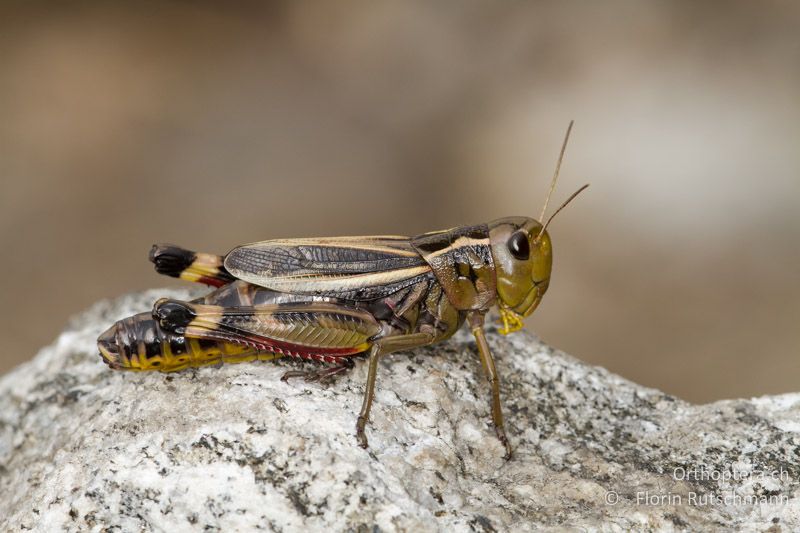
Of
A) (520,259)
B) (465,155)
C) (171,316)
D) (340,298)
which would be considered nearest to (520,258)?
(520,259)

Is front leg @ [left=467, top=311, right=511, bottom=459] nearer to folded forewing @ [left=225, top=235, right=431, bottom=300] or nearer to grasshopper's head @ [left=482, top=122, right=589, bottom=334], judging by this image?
grasshopper's head @ [left=482, top=122, right=589, bottom=334]

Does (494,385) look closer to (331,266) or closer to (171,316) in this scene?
(331,266)

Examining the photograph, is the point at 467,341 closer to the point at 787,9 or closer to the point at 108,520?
the point at 108,520

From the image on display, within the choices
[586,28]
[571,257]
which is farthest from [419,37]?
[571,257]

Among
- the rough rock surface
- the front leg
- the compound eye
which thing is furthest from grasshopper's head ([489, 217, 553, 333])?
the rough rock surface

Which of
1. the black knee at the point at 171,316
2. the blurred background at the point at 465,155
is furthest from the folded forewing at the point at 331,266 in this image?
the blurred background at the point at 465,155

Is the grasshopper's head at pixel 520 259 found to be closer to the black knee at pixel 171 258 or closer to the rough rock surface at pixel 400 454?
the rough rock surface at pixel 400 454
